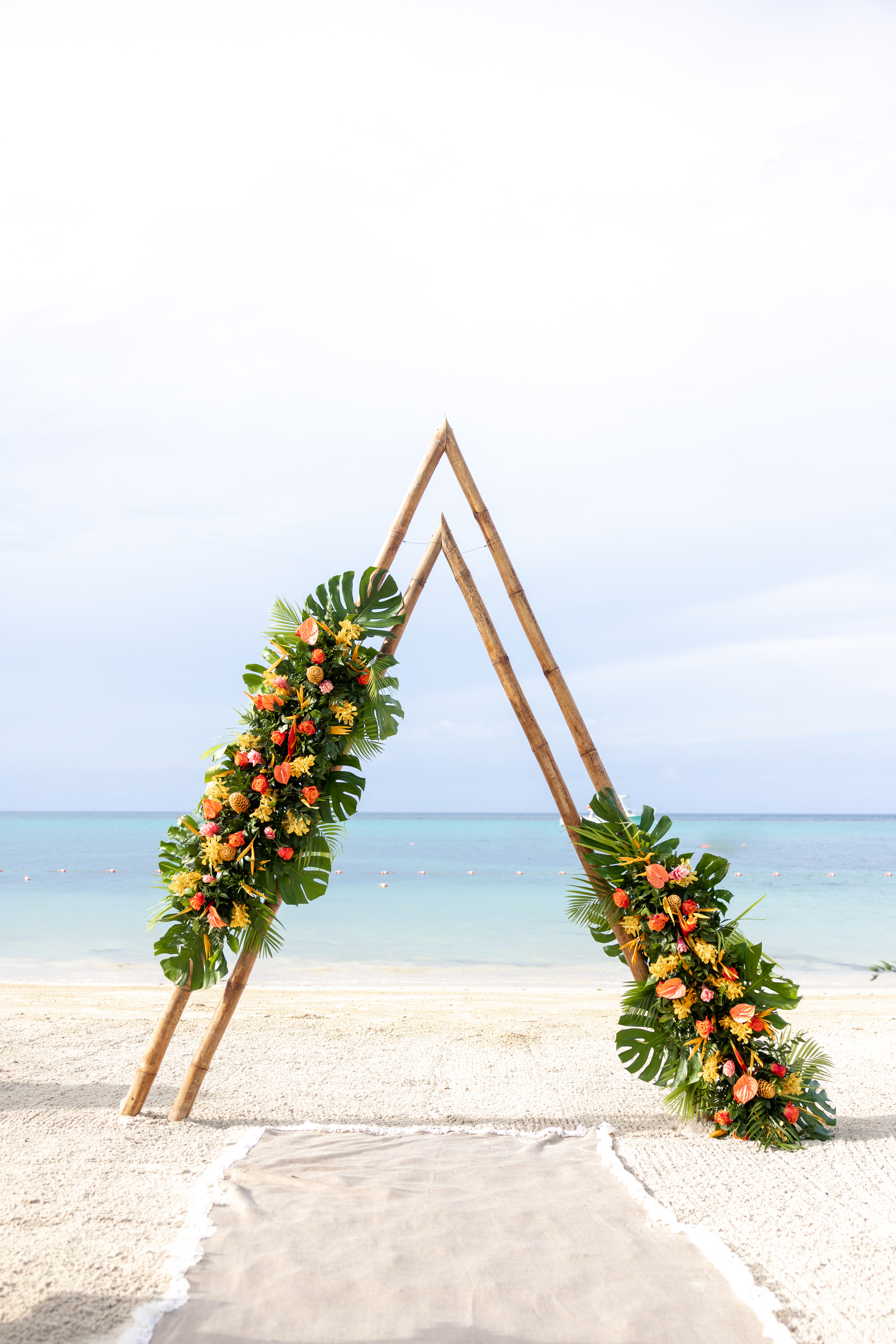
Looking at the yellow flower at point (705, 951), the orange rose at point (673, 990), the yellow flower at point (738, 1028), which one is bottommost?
the yellow flower at point (738, 1028)

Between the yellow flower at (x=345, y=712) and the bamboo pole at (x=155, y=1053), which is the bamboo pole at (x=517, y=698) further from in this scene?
the bamboo pole at (x=155, y=1053)

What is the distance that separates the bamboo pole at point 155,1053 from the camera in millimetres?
3930

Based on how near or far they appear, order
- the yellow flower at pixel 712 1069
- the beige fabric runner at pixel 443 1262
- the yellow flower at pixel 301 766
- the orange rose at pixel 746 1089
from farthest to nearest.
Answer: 1. the yellow flower at pixel 301 766
2. the yellow flower at pixel 712 1069
3. the orange rose at pixel 746 1089
4. the beige fabric runner at pixel 443 1262

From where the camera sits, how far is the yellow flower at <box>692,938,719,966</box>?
150 inches

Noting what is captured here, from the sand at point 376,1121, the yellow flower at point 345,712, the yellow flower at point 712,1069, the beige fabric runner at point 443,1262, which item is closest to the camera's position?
the beige fabric runner at point 443,1262

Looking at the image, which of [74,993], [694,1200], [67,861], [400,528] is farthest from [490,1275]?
[67,861]

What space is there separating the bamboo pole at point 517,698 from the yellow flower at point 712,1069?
1.55 ft

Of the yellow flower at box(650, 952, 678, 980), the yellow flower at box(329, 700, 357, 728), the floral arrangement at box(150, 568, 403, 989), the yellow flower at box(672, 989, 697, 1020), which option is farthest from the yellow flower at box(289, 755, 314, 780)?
the yellow flower at box(672, 989, 697, 1020)

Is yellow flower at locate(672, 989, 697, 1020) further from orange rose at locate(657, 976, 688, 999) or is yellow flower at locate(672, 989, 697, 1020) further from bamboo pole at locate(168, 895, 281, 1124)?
bamboo pole at locate(168, 895, 281, 1124)

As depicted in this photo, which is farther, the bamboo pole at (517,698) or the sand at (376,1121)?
the bamboo pole at (517,698)

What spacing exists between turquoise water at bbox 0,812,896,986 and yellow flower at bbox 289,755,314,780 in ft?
6.06

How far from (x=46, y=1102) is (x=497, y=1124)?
224cm

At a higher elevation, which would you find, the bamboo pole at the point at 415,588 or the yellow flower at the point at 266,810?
the bamboo pole at the point at 415,588

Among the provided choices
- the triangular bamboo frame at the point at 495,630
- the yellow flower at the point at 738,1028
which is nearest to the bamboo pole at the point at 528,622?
the triangular bamboo frame at the point at 495,630
